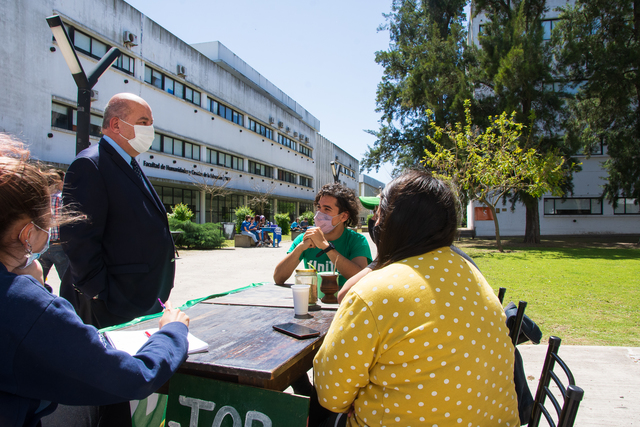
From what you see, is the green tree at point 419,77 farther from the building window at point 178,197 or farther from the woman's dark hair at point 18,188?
the woman's dark hair at point 18,188

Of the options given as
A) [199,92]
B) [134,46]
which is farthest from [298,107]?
[134,46]

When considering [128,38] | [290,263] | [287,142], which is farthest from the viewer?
[287,142]

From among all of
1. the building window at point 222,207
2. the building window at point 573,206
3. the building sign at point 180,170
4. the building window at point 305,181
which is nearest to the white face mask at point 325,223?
the building sign at point 180,170

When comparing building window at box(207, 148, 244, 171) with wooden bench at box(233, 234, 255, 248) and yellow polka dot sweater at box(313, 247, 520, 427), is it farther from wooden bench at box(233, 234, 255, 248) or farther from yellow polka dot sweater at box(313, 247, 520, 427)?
yellow polka dot sweater at box(313, 247, 520, 427)

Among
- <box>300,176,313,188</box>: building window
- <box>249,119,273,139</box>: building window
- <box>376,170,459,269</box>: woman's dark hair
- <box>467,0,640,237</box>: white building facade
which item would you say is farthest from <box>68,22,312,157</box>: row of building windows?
<box>376,170,459,269</box>: woman's dark hair

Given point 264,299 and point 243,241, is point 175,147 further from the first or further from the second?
point 264,299

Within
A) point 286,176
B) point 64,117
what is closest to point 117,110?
point 64,117

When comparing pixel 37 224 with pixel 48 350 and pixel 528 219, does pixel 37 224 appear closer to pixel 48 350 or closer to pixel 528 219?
pixel 48 350

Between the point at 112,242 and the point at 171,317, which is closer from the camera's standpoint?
the point at 171,317

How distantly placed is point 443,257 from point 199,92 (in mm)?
28979

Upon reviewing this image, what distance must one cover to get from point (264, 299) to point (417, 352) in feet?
5.23

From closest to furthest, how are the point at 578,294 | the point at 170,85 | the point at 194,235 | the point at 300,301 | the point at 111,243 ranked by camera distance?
the point at 300,301 < the point at 111,243 < the point at 578,294 < the point at 194,235 < the point at 170,85

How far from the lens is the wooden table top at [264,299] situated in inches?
97.8

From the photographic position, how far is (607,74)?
1736 centimetres
